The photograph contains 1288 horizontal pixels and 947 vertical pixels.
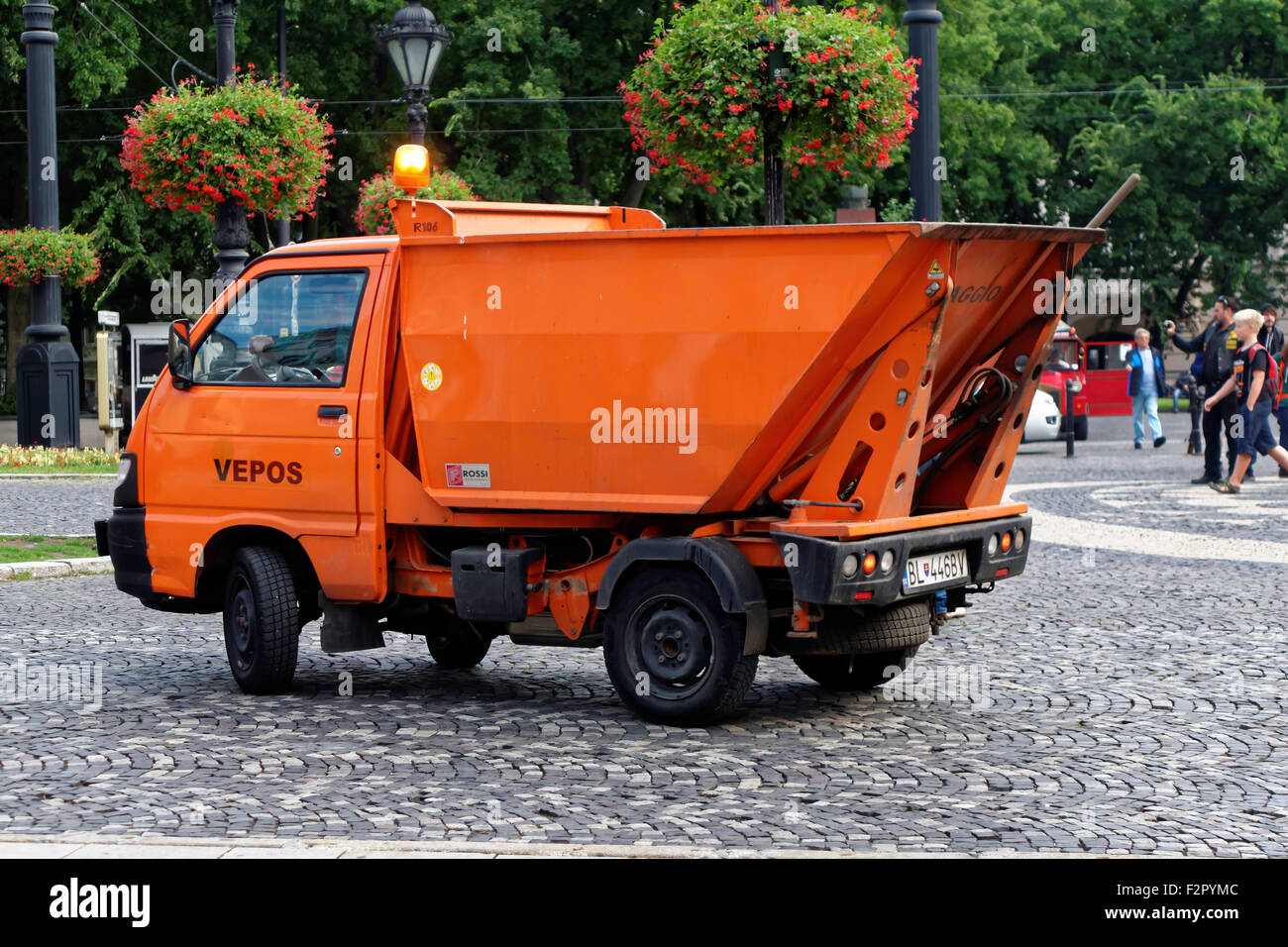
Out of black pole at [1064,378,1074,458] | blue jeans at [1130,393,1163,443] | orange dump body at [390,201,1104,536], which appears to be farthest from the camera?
blue jeans at [1130,393,1163,443]

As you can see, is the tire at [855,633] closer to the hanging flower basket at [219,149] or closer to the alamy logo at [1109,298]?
the hanging flower basket at [219,149]

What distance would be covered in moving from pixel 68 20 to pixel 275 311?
2997cm

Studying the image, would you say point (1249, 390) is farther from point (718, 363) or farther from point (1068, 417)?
point (718, 363)

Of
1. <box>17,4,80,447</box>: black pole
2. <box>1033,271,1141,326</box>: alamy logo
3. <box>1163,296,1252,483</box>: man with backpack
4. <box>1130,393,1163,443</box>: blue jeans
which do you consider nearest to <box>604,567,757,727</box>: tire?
<box>1163,296,1252,483</box>: man with backpack

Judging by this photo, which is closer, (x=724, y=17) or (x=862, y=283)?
(x=862, y=283)

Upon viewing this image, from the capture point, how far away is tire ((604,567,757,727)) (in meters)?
7.49

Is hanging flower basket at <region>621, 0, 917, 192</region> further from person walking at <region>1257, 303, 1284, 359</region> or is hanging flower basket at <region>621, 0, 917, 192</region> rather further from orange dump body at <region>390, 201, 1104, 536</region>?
person walking at <region>1257, 303, 1284, 359</region>

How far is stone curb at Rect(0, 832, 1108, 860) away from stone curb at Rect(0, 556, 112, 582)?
310 inches

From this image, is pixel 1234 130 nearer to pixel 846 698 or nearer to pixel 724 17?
pixel 724 17

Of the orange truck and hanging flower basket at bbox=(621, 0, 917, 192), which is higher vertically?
hanging flower basket at bbox=(621, 0, 917, 192)

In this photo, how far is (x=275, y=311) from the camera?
8750 mm

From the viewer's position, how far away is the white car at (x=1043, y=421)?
99.5ft
